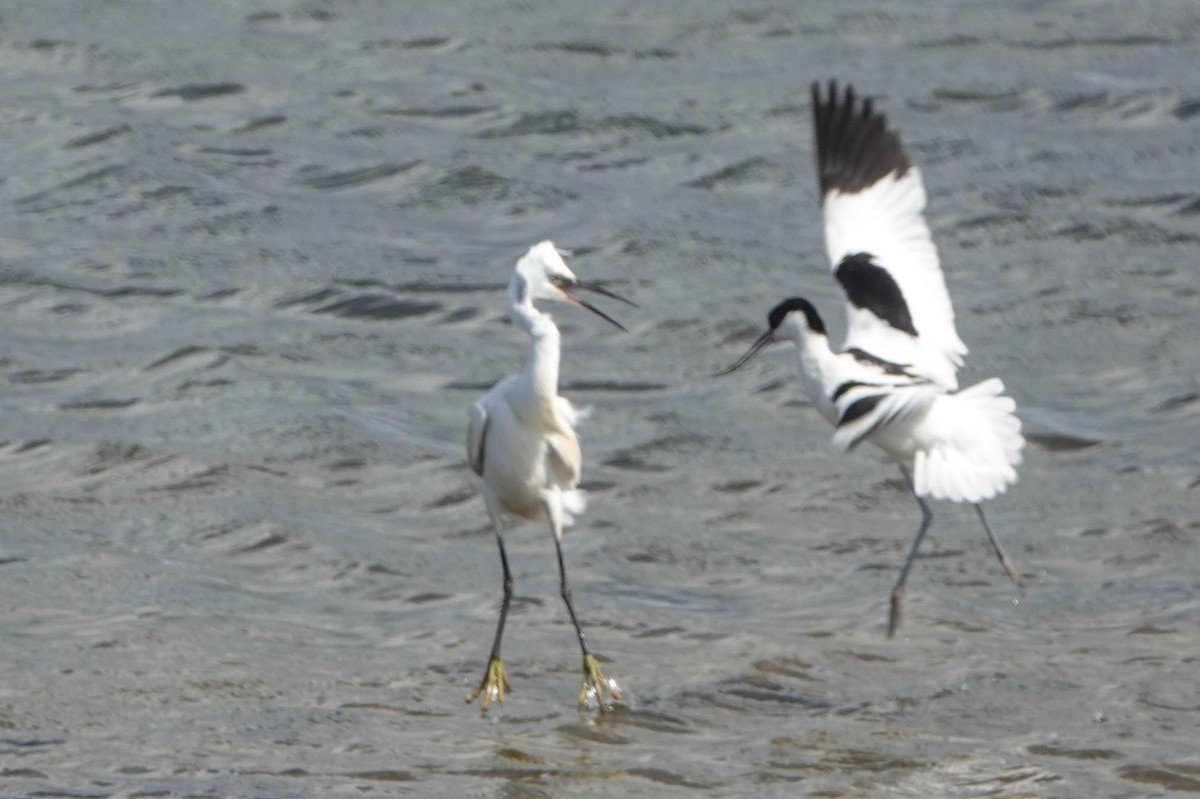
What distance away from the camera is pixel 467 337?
12.1m

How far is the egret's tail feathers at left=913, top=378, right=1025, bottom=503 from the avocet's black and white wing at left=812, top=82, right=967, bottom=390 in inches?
30.5

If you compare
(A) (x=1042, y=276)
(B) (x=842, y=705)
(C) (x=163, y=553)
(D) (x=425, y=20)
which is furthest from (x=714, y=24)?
(B) (x=842, y=705)

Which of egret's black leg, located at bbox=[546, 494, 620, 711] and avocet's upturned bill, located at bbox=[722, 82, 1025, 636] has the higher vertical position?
avocet's upturned bill, located at bbox=[722, 82, 1025, 636]

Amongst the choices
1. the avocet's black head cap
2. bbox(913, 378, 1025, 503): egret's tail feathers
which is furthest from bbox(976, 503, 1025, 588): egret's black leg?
the avocet's black head cap

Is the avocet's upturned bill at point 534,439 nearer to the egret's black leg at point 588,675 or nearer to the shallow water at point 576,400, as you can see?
the egret's black leg at point 588,675

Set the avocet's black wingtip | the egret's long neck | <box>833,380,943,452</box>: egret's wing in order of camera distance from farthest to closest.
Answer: the avocet's black wingtip, <box>833,380,943,452</box>: egret's wing, the egret's long neck

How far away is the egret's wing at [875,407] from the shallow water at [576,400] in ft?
3.13

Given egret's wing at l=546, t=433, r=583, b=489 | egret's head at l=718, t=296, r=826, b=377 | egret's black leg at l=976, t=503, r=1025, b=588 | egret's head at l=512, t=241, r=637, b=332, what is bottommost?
egret's black leg at l=976, t=503, r=1025, b=588

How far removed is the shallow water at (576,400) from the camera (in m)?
7.34

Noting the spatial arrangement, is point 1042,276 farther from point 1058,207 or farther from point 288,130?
point 288,130

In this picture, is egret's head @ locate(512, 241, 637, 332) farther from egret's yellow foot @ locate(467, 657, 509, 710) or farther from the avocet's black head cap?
the avocet's black head cap

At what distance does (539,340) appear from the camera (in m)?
7.17

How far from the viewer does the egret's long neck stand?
23.5 ft

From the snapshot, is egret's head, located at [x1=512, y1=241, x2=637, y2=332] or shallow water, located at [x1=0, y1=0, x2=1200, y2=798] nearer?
egret's head, located at [x1=512, y1=241, x2=637, y2=332]
